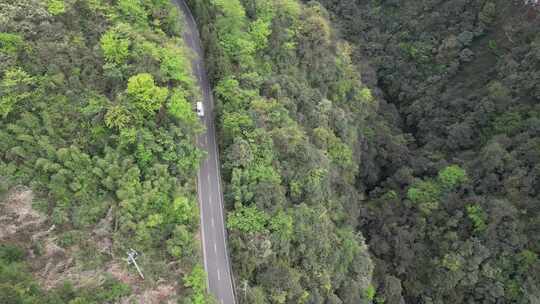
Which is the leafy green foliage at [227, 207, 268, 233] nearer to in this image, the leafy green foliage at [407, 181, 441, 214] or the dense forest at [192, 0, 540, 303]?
the dense forest at [192, 0, 540, 303]

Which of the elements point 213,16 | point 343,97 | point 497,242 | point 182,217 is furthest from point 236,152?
point 497,242

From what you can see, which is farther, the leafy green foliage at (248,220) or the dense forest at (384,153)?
the dense forest at (384,153)

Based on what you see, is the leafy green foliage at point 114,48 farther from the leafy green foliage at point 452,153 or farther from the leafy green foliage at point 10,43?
the leafy green foliage at point 452,153

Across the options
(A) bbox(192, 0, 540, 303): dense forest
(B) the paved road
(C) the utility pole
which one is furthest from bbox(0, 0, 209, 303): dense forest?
(A) bbox(192, 0, 540, 303): dense forest

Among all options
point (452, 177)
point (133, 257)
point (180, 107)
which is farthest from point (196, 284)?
point (452, 177)

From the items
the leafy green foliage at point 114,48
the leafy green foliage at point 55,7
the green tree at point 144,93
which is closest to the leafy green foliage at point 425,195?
the green tree at point 144,93

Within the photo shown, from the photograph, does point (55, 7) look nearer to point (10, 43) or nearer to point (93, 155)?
point (10, 43)

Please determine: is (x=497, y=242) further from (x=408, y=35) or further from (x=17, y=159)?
(x=17, y=159)
